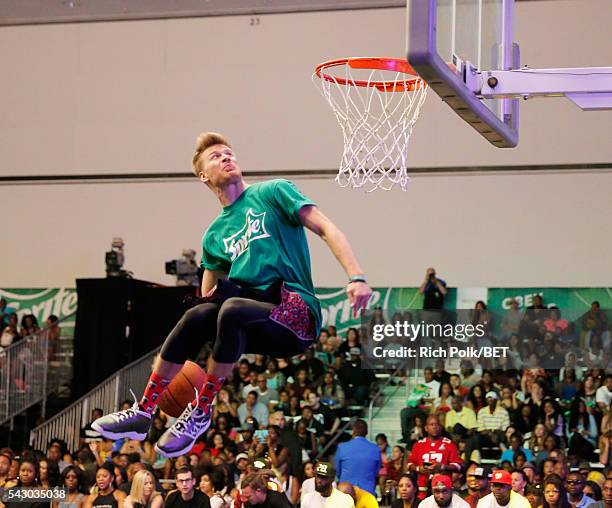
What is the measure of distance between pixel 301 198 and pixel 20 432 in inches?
583

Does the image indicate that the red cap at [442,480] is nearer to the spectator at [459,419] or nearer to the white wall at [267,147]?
the spectator at [459,419]

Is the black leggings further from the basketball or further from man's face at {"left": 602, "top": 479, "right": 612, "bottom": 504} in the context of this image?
man's face at {"left": 602, "top": 479, "right": 612, "bottom": 504}

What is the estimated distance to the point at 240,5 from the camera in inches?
892

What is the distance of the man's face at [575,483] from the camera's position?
12.3 meters

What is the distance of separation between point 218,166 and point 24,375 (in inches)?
568

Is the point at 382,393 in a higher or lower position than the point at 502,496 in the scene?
higher

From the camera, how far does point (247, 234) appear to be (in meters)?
6.17

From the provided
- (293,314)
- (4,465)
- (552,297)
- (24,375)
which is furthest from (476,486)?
(24,375)

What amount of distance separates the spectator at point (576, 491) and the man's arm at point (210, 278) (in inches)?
284

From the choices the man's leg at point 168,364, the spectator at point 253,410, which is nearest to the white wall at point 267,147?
the spectator at point 253,410

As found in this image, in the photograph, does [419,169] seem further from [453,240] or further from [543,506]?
[543,506]

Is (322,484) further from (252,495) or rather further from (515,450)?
(515,450)

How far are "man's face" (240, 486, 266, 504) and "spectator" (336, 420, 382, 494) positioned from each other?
299 cm

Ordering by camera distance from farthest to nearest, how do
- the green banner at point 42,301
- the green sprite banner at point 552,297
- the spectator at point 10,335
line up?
the green banner at point 42,301, the green sprite banner at point 552,297, the spectator at point 10,335
